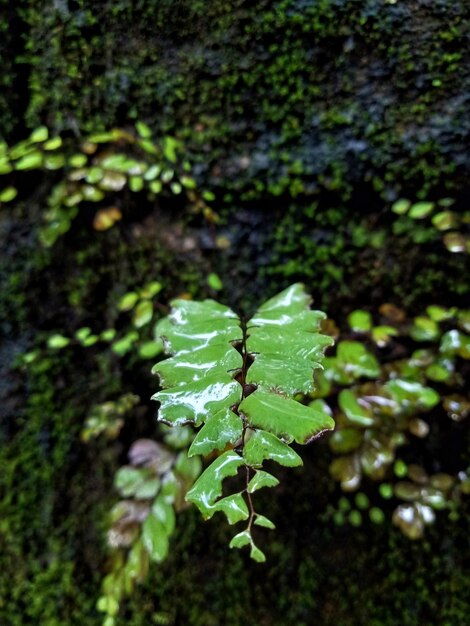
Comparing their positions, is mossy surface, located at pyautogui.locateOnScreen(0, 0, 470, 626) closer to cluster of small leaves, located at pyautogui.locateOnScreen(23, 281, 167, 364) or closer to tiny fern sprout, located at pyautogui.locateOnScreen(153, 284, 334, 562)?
cluster of small leaves, located at pyautogui.locateOnScreen(23, 281, 167, 364)

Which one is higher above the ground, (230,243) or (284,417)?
(284,417)

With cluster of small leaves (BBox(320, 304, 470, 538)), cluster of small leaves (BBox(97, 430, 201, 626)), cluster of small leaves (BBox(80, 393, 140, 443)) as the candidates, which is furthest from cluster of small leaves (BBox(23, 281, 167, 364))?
cluster of small leaves (BBox(320, 304, 470, 538))

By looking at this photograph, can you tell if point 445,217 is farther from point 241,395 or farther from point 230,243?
point 241,395

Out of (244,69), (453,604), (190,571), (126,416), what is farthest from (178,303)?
(453,604)

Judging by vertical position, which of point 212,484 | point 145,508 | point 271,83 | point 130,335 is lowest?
point 145,508

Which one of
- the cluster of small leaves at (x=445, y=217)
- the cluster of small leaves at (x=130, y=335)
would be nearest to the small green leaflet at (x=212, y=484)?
the cluster of small leaves at (x=130, y=335)

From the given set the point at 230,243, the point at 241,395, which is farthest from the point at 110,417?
the point at 241,395
